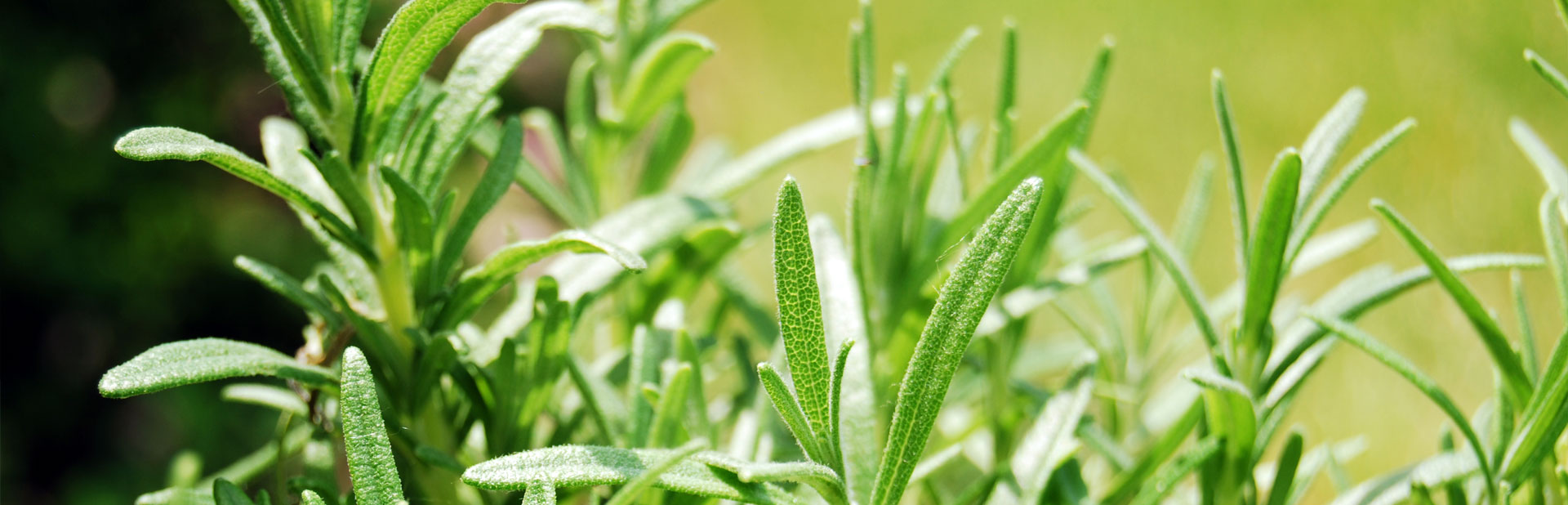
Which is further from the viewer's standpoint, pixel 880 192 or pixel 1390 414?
pixel 1390 414

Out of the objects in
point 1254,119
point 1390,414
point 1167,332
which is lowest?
point 1390,414

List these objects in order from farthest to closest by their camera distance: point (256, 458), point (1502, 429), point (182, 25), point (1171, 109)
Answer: point (1171, 109) → point (182, 25) → point (256, 458) → point (1502, 429)

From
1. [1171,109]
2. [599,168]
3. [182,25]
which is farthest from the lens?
[1171,109]

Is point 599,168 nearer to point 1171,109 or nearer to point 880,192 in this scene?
point 880,192

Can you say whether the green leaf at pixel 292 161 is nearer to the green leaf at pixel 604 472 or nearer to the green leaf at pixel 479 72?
the green leaf at pixel 479 72

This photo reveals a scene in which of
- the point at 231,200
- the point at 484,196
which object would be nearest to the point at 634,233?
the point at 484,196

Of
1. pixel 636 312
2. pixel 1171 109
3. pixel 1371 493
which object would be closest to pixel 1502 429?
pixel 1371 493

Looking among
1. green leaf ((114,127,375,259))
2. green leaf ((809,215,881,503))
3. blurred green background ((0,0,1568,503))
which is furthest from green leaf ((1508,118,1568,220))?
blurred green background ((0,0,1568,503))
